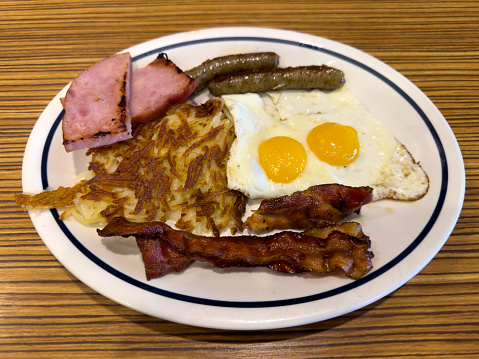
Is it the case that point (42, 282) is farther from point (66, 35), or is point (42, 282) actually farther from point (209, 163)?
point (66, 35)

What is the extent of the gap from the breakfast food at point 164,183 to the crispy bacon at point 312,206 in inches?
9.0

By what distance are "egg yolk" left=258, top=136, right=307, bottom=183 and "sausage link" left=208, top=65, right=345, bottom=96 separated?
26.2 inches

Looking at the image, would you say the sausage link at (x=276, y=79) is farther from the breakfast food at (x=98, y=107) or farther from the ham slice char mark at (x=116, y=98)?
the breakfast food at (x=98, y=107)

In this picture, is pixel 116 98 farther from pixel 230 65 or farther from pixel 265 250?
pixel 265 250

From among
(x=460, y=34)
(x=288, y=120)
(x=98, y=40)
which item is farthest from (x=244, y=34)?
(x=460, y=34)

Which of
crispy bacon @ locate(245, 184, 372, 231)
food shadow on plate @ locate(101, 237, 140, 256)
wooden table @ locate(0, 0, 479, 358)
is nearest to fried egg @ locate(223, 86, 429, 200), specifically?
crispy bacon @ locate(245, 184, 372, 231)

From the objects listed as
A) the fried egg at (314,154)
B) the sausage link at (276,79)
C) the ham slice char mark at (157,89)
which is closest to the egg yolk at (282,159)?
the fried egg at (314,154)

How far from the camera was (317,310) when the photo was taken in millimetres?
1944

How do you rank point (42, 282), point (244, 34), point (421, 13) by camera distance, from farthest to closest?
point (421, 13), point (244, 34), point (42, 282)

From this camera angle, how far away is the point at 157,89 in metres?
2.95

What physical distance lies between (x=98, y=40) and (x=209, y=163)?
246 centimetres

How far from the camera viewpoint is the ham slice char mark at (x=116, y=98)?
8.44 ft

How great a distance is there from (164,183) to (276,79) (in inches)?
54.8

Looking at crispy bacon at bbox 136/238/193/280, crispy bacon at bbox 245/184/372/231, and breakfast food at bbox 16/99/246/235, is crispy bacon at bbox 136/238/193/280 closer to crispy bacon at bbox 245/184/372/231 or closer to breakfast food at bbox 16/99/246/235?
breakfast food at bbox 16/99/246/235
